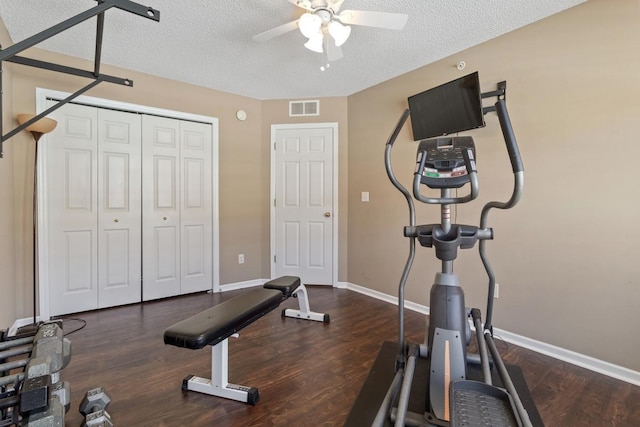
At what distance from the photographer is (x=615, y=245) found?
77.0 inches

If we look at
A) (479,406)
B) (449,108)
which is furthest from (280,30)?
(479,406)

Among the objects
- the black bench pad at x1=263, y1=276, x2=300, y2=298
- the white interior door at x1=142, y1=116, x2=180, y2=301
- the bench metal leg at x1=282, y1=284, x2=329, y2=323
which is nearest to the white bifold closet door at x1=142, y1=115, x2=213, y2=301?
the white interior door at x1=142, y1=116, x2=180, y2=301

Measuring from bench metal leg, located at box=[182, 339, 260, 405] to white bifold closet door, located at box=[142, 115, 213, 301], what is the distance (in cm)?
196

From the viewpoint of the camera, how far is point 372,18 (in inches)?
74.0

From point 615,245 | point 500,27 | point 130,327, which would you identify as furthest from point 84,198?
point 615,245

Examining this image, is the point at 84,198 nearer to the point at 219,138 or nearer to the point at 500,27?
the point at 219,138

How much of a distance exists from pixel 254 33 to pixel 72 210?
7.73ft

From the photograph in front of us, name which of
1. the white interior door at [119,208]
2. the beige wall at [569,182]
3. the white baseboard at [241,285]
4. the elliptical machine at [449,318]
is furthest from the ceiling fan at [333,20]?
the white baseboard at [241,285]

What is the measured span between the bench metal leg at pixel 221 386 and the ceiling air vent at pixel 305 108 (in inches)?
119

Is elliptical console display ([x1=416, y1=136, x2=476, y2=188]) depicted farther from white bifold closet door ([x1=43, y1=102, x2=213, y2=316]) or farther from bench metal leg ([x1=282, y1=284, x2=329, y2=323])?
white bifold closet door ([x1=43, y1=102, x2=213, y2=316])

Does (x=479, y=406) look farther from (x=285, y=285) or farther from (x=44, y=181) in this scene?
(x=44, y=181)

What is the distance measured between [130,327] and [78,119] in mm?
2000

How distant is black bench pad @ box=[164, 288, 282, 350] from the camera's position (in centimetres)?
151

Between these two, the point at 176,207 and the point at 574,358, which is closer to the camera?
the point at 574,358
